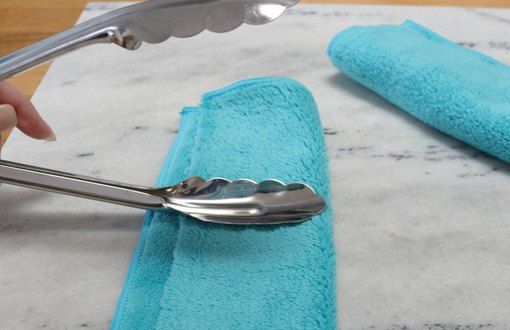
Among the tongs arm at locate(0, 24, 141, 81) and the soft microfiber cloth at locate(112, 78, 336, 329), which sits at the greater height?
the tongs arm at locate(0, 24, 141, 81)

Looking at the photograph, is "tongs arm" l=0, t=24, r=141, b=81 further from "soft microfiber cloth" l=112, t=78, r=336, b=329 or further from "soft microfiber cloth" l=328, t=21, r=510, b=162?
"soft microfiber cloth" l=328, t=21, r=510, b=162

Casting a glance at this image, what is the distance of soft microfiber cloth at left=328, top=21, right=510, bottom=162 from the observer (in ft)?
1.68

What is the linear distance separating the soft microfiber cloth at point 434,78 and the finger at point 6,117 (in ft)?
0.88

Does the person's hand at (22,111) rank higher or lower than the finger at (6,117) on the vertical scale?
lower

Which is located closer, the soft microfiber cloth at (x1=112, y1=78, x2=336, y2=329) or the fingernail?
the soft microfiber cloth at (x1=112, y1=78, x2=336, y2=329)

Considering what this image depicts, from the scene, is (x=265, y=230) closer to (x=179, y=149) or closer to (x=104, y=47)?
(x=179, y=149)

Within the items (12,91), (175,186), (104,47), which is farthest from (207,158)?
(104,47)

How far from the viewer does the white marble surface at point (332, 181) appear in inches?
16.4

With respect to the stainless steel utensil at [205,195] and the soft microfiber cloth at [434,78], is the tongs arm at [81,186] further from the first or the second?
the soft microfiber cloth at [434,78]

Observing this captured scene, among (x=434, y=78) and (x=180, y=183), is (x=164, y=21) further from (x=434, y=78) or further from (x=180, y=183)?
(x=434, y=78)

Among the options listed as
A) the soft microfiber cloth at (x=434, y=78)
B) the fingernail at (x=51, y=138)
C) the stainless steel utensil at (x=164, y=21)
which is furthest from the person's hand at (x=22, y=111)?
the soft microfiber cloth at (x=434, y=78)

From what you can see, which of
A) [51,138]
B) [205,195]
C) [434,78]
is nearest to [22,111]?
[51,138]

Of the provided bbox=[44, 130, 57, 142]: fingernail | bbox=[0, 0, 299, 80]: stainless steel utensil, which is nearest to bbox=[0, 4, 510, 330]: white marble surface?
bbox=[44, 130, 57, 142]: fingernail

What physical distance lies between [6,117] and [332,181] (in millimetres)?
212
